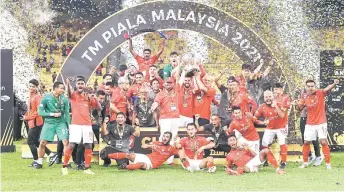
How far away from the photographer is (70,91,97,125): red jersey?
41.7 ft

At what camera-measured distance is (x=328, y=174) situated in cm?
1254

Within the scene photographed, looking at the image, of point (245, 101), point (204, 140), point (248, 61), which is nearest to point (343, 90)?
point (248, 61)

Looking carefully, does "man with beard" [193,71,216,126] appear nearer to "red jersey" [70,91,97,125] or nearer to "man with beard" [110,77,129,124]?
"man with beard" [110,77,129,124]

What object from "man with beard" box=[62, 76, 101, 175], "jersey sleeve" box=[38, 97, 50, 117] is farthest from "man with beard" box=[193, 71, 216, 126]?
"jersey sleeve" box=[38, 97, 50, 117]

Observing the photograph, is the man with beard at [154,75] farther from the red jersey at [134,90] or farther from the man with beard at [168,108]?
the man with beard at [168,108]

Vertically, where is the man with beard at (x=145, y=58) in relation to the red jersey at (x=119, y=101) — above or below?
above

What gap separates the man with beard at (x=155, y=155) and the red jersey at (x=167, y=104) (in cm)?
58

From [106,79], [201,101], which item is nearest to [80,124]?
[106,79]

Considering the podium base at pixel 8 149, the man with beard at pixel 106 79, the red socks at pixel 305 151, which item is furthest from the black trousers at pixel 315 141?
the podium base at pixel 8 149

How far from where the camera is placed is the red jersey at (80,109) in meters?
12.7

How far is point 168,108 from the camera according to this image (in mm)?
13781

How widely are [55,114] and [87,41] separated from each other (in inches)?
116

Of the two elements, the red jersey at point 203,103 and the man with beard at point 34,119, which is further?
the red jersey at point 203,103

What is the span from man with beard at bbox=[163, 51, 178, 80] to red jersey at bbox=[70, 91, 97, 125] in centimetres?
262
